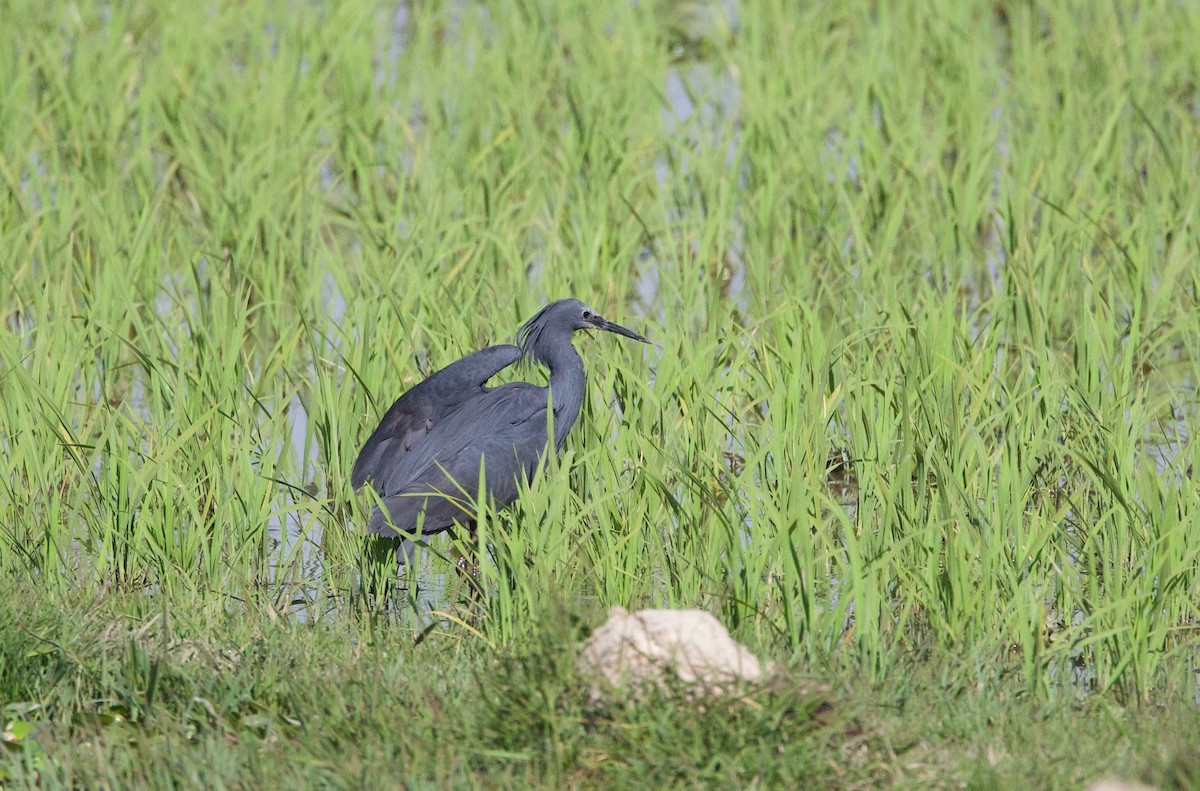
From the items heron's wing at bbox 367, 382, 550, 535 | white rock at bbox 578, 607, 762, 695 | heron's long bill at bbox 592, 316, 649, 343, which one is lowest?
white rock at bbox 578, 607, 762, 695

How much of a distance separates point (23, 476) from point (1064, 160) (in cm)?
388

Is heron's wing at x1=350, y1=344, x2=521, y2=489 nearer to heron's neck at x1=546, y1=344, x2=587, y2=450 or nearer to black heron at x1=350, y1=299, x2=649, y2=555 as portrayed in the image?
black heron at x1=350, y1=299, x2=649, y2=555

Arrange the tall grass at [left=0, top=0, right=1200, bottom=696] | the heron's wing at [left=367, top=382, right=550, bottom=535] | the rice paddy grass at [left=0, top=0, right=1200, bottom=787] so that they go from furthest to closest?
the heron's wing at [left=367, top=382, right=550, bottom=535] → the tall grass at [left=0, top=0, right=1200, bottom=696] → the rice paddy grass at [left=0, top=0, right=1200, bottom=787]

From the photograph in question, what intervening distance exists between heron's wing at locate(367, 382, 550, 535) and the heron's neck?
0.15ft

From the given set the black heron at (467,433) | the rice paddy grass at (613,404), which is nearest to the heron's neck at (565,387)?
the black heron at (467,433)

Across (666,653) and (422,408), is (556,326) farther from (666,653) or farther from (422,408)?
(666,653)

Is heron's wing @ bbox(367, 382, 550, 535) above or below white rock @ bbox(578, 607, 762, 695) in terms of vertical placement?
above

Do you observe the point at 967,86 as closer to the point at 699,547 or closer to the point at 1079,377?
the point at 1079,377

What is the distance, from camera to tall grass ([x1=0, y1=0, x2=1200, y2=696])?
11.1 feet

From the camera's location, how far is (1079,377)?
4.39 m

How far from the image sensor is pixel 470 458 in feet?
12.5

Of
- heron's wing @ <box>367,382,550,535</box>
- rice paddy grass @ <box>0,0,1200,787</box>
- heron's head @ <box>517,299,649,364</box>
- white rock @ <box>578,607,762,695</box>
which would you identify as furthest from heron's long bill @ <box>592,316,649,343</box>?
white rock @ <box>578,607,762,695</box>

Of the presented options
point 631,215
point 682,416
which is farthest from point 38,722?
point 631,215

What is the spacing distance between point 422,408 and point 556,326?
41cm
